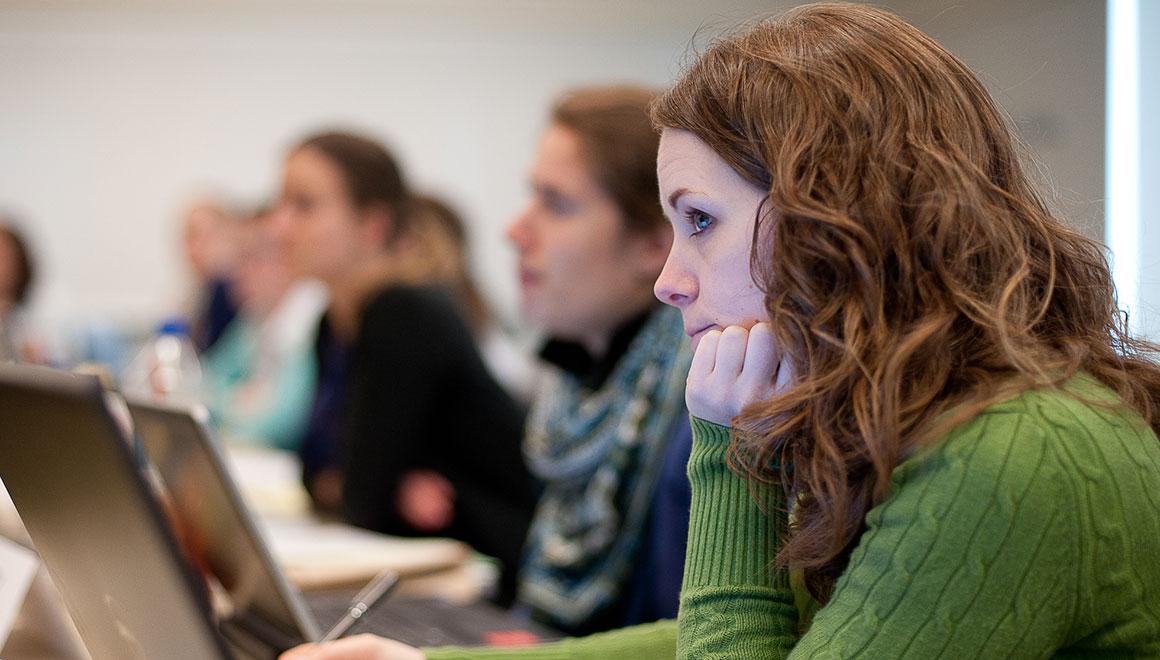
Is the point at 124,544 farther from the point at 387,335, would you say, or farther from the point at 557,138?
the point at 387,335

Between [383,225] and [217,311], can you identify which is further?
[217,311]

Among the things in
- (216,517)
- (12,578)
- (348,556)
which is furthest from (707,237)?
(348,556)

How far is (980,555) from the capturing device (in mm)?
672

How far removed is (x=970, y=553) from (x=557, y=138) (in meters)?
1.14

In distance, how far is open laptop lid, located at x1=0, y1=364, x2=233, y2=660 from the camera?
0.79 meters

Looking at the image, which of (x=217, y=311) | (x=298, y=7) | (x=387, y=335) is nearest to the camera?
(x=387, y=335)

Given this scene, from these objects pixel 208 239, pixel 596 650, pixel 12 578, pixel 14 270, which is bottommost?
pixel 208 239

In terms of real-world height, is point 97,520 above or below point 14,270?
above

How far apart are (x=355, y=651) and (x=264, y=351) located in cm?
344

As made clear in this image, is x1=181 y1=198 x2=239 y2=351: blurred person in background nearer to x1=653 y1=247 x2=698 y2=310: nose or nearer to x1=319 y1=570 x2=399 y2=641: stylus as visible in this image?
x1=319 y1=570 x2=399 y2=641: stylus

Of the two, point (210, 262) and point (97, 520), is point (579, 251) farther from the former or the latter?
point (210, 262)

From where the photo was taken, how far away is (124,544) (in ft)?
2.74

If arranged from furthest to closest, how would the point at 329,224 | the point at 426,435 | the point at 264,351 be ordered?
1. the point at 264,351
2. the point at 329,224
3. the point at 426,435

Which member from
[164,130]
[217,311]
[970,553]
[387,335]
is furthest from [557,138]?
[164,130]
